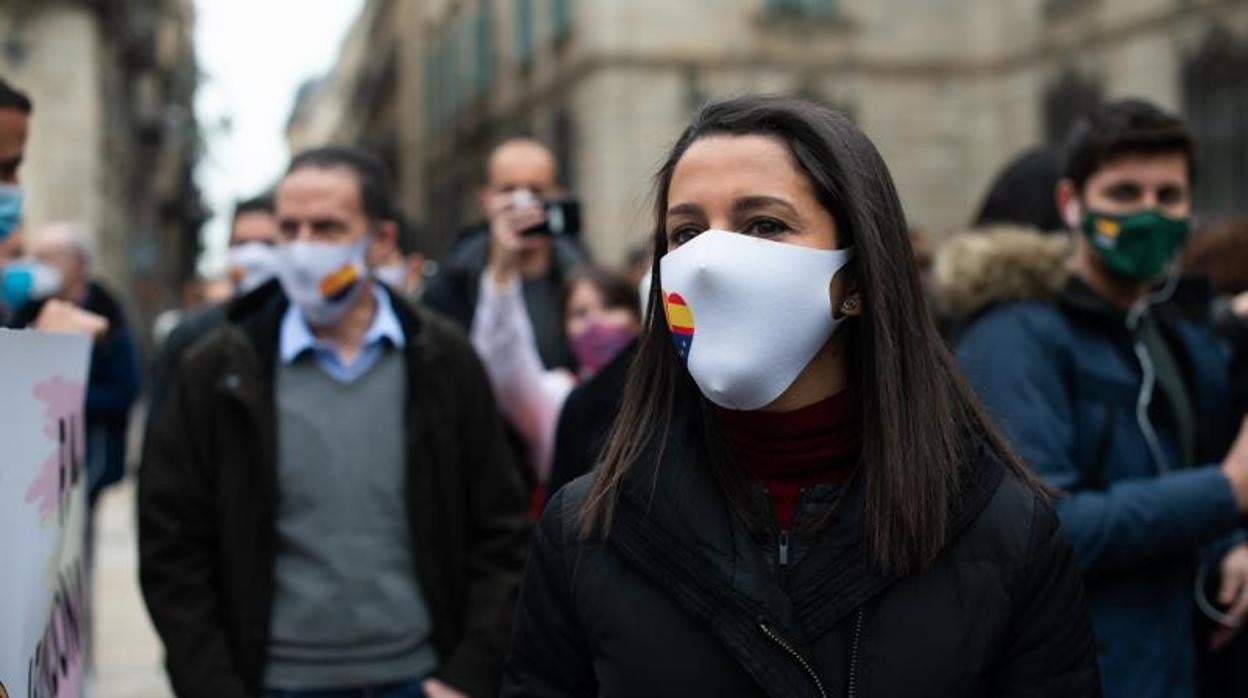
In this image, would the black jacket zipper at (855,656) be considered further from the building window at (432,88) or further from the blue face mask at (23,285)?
the building window at (432,88)

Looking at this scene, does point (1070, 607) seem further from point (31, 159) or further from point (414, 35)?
point (414, 35)

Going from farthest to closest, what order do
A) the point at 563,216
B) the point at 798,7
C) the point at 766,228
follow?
the point at 798,7
the point at 563,216
the point at 766,228

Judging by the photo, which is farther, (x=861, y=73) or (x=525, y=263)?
(x=861, y=73)

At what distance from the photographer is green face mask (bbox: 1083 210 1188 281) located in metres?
3.17

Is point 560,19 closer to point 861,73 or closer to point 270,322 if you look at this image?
point 861,73

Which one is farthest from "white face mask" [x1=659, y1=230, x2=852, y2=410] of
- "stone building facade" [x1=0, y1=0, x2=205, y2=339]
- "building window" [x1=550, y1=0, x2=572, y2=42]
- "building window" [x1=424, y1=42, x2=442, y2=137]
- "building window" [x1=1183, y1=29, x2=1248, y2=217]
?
"building window" [x1=424, y1=42, x2=442, y2=137]

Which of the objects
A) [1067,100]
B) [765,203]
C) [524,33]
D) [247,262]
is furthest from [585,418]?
[524,33]

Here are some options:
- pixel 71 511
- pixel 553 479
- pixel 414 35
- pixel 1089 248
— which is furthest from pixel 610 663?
pixel 414 35

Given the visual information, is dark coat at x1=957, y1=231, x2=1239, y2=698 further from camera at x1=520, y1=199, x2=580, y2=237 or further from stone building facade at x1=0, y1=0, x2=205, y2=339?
stone building facade at x1=0, y1=0, x2=205, y2=339

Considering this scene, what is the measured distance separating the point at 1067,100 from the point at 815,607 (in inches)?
666

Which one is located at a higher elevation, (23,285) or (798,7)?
(798,7)

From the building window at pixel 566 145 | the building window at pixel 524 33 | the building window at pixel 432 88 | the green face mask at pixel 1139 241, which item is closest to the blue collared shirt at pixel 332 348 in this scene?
the green face mask at pixel 1139 241

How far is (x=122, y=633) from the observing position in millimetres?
8789

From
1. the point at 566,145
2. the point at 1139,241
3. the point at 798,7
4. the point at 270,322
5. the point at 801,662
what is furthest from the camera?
the point at 566,145
